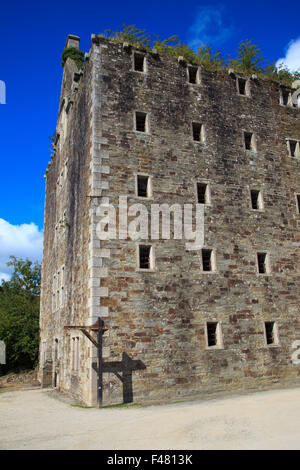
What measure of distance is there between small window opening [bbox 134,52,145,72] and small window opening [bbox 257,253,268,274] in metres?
10.4

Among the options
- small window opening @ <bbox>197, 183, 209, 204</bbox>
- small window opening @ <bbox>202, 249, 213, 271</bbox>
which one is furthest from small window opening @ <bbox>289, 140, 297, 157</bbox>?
small window opening @ <bbox>202, 249, 213, 271</bbox>

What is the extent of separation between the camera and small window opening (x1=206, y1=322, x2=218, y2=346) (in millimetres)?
16453

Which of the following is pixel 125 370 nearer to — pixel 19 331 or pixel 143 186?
pixel 143 186

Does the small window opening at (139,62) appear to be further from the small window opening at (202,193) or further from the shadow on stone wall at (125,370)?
the shadow on stone wall at (125,370)

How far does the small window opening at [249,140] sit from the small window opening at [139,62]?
6.12 metres

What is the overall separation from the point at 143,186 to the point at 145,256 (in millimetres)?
3149

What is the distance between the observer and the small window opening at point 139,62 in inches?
733

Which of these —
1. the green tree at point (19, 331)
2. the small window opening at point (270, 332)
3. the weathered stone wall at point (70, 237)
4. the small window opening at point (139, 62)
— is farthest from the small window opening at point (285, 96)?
the green tree at point (19, 331)

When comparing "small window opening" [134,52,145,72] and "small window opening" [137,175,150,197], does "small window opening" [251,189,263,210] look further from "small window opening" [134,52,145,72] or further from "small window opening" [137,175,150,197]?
"small window opening" [134,52,145,72]

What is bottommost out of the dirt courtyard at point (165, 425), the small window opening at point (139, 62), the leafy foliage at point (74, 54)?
the dirt courtyard at point (165, 425)

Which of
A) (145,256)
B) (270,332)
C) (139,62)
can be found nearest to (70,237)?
(145,256)
